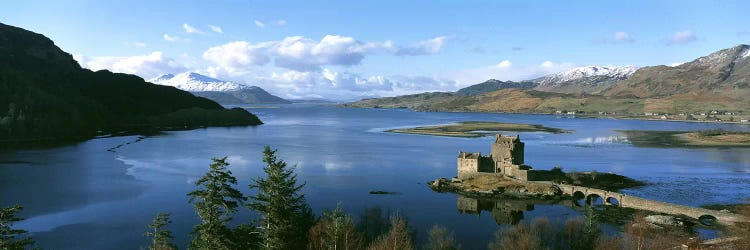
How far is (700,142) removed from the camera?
191875 mm

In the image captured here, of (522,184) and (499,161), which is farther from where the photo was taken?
(499,161)

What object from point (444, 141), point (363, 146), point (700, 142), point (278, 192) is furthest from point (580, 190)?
point (700, 142)

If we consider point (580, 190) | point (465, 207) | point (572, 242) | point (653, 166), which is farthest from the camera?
point (653, 166)

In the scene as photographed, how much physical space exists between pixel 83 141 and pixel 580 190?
156m

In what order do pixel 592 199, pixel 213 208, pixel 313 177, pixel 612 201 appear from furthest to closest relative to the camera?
pixel 313 177
pixel 592 199
pixel 612 201
pixel 213 208

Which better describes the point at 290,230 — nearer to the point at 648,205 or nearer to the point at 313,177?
the point at 648,205

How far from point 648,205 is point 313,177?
5771cm

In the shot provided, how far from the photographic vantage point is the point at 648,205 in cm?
7750

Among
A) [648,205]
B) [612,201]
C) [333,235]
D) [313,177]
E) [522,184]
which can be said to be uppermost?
[333,235]

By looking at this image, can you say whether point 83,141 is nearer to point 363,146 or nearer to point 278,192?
point 363,146

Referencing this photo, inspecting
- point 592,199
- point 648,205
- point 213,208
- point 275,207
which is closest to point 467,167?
point 592,199

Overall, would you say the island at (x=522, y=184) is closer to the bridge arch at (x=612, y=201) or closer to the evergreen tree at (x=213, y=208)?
the bridge arch at (x=612, y=201)

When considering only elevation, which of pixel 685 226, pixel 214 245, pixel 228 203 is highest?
pixel 228 203

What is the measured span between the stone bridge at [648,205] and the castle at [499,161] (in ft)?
32.1
